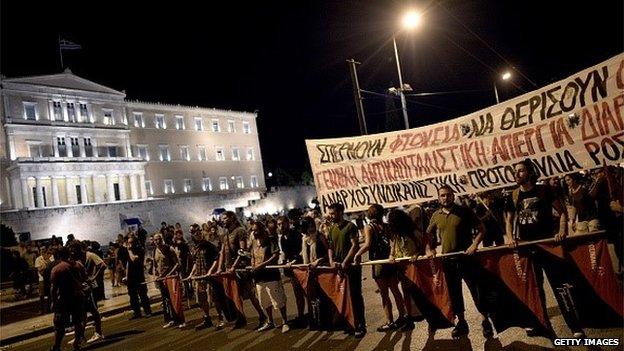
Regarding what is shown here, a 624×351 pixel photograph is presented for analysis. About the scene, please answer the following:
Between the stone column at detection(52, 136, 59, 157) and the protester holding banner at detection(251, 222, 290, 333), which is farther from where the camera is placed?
the stone column at detection(52, 136, 59, 157)

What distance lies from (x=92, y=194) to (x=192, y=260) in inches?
1952

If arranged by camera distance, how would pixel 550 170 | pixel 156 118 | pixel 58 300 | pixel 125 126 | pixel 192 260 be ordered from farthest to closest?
pixel 156 118 < pixel 125 126 < pixel 192 260 < pixel 58 300 < pixel 550 170

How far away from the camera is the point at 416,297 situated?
6.64 meters

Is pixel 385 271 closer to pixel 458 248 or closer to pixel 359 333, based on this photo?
pixel 359 333

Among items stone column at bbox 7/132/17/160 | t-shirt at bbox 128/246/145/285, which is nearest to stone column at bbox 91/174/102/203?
stone column at bbox 7/132/17/160

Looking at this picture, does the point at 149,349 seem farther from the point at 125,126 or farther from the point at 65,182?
the point at 125,126

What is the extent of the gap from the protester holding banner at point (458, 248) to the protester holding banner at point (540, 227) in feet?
1.63

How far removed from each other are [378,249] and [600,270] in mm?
2976

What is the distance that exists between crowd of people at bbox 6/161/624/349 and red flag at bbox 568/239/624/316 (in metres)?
0.29

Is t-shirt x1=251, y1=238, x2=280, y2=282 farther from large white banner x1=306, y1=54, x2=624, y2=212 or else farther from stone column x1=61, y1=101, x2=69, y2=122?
stone column x1=61, y1=101, x2=69, y2=122

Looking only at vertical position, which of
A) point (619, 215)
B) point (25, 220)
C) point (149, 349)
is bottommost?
point (149, 349)

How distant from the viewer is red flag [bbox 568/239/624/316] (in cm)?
522

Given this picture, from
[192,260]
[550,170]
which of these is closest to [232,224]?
[192,260]

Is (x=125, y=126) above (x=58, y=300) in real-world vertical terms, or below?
above
